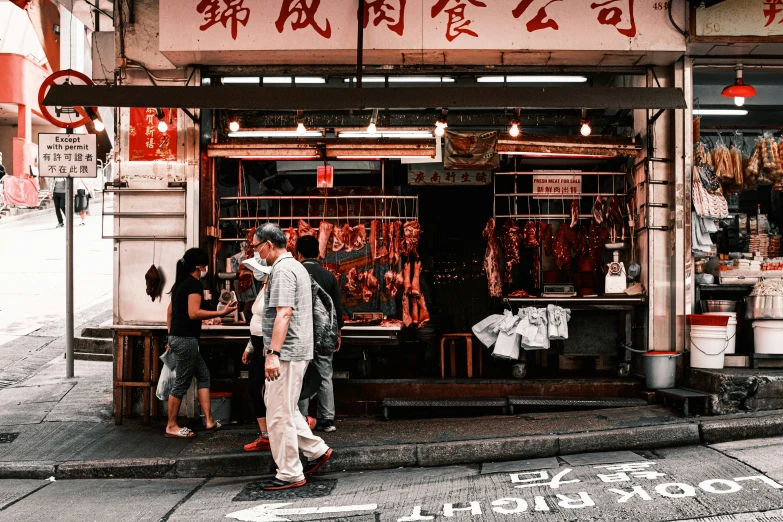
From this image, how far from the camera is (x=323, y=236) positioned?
34.7ft

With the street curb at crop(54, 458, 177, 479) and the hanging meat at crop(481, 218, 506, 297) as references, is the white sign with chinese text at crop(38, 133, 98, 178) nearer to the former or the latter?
the street curb at crop(54, 458, 177, 479)

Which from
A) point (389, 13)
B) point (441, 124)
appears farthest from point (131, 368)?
point (389, 13)

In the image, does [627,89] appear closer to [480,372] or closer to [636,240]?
[636,240]

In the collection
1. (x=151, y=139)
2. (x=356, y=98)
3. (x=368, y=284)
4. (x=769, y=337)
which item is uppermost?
(x=356, y=98)

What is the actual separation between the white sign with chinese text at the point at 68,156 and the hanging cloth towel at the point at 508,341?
241 inches

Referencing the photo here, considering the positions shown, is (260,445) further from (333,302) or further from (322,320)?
(333,302)

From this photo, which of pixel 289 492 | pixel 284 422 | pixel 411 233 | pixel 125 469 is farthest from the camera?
pixel 411 233

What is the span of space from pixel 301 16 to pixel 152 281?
3.87 metres

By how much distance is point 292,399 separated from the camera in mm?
6676

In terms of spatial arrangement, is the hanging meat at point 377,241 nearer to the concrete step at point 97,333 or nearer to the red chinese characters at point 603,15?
the red chinese characters at point 603,15

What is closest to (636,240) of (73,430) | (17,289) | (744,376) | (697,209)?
(697,209)

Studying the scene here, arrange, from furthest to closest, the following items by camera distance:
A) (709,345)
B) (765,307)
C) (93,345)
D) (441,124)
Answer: (93,345) < (441,124) < (765,307) < (709,345)

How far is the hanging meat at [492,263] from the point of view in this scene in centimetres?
1084

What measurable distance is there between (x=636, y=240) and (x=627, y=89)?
2720mm
